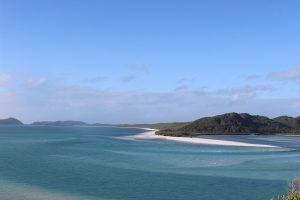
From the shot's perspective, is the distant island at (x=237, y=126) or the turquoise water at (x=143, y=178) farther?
the distant island at (x=237, y=126)

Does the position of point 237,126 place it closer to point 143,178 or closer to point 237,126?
point 237,126

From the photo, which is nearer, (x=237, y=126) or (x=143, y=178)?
(x=143, y=178)

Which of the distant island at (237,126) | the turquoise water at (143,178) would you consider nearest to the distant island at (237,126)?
the distant island at (237,126)

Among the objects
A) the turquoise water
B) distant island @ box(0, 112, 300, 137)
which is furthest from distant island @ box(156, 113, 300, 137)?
the turquoise water

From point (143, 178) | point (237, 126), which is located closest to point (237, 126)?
point (237, 126)

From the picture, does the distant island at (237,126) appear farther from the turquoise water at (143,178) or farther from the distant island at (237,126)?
the turquoise water at (143,178)

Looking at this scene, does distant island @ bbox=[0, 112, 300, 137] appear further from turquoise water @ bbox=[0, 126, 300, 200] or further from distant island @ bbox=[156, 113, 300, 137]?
turquoise water @ bbox=[0, 126, 300, 200]

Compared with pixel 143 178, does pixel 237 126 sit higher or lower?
higher

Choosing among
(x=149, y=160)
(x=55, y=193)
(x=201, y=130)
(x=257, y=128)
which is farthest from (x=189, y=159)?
(x=257, y=128)
